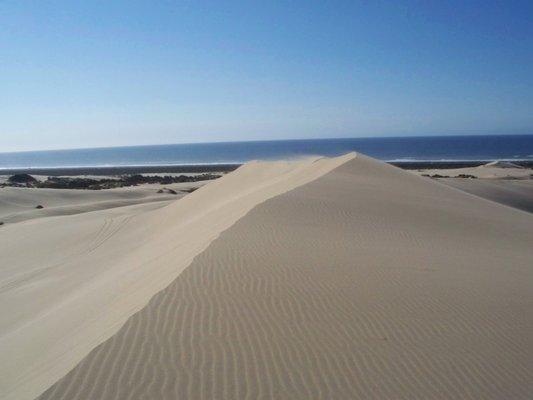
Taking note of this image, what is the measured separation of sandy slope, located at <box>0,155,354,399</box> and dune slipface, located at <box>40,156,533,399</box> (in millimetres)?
459

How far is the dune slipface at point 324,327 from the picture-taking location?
13.0ft

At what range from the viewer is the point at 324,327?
4977mm

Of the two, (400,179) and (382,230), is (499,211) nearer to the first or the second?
(400,179)

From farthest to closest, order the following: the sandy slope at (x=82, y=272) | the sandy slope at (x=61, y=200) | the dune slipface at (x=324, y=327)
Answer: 1. the sandy slope at (x=61, y=200)
2. the sandy slope at (x=82, y=272)
3. the dune slipface at (x=324, y=327)

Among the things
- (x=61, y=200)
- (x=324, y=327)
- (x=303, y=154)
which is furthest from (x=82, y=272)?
(x=303, y=154)

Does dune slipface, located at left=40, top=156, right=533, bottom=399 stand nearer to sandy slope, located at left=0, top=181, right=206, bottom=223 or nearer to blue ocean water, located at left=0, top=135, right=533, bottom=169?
sandy slope, located at left=0, top=181, right=206, bottom=223

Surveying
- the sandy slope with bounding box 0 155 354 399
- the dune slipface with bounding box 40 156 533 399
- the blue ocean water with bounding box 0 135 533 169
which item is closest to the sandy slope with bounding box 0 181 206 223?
the sandy slope with bounding box 0 155 354 399

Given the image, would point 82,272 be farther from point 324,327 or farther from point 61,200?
point 61,200

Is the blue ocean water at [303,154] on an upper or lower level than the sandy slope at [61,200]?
lower

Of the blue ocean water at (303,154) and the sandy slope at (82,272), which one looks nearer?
the sandy slope at (82,272)

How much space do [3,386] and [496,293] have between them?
5752 mm

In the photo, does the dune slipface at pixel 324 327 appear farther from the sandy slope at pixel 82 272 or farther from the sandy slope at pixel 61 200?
the sandy slope at pixel 61 200

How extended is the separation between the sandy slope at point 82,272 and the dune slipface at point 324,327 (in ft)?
1.51

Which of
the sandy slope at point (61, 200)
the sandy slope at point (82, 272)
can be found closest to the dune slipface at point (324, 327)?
the sandy slope at point (82, 272)
